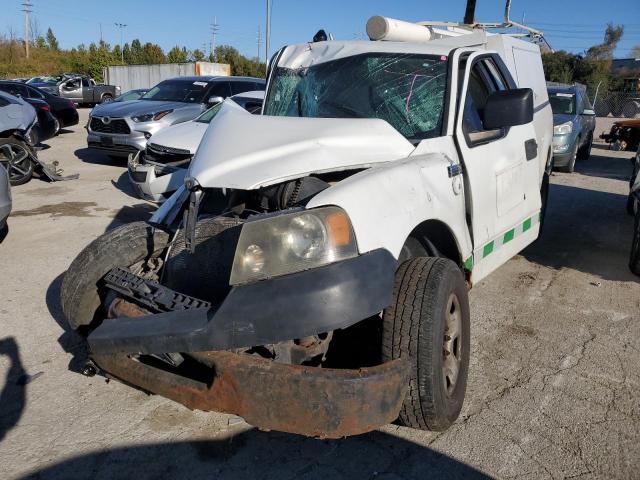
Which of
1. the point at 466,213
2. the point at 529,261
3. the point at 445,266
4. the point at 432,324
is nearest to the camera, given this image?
the point at 432,324

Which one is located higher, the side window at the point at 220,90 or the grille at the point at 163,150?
the side window at the point at 220,90

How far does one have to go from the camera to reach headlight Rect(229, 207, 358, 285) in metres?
2.26

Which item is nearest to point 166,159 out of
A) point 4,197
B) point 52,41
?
point 4,197

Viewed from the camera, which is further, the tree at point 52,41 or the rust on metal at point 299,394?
the tree at point 52,41

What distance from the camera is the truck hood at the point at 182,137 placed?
7891mm

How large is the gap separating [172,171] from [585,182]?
303 inches

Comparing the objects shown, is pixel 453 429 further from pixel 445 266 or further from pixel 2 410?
pixel 2 410

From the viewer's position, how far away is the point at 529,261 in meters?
5.77

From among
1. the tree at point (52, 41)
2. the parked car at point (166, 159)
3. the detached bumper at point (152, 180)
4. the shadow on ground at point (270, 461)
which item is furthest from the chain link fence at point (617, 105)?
the tree at point (52, 41)

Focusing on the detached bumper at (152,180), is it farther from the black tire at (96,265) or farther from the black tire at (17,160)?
the black tire at (96,265)

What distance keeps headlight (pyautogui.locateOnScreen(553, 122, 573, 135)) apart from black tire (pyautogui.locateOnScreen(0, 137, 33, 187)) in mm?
9609

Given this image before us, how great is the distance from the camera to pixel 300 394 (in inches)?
84.4

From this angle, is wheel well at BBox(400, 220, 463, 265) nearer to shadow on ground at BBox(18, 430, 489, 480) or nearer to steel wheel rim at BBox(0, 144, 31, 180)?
shadow on ground at BBox(18, 430, 489, 480)

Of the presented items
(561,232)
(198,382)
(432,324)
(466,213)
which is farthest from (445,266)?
(561,232)
